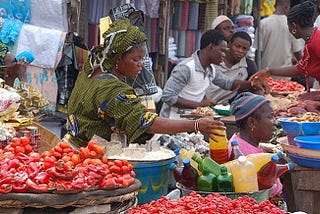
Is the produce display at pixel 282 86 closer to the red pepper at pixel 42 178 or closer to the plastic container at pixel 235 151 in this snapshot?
the plastic container at pixel 235 151

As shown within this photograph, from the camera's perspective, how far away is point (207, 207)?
3178 mm

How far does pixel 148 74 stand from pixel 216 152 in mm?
2558

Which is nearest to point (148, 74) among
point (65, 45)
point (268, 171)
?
point (65, 45)

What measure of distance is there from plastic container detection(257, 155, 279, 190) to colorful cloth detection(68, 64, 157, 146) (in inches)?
36.7

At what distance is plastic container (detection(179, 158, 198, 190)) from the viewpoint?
383cm

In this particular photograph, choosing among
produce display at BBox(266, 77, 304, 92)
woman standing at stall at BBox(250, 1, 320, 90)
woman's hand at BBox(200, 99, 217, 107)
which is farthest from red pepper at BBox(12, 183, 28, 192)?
produce display at BBox(266, 77, 304, 92)

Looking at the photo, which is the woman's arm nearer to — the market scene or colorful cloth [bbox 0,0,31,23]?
the market scene

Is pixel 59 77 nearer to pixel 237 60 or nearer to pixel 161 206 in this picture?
pixel 237 60

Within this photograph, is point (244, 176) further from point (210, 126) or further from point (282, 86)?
point (282, 86)

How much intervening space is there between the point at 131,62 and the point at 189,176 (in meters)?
1.16

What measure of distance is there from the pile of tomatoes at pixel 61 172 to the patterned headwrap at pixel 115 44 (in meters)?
1.00

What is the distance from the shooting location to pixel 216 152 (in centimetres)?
414

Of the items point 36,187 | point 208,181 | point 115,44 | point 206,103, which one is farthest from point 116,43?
point 206,103

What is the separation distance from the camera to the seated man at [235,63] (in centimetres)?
836
